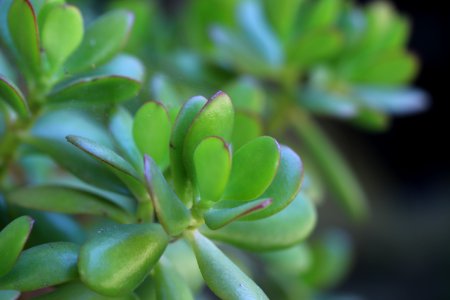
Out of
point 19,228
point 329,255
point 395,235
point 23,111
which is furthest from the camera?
point 395,235

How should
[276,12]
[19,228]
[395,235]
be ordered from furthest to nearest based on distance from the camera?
[395,235]
[276,12]
[19,228]

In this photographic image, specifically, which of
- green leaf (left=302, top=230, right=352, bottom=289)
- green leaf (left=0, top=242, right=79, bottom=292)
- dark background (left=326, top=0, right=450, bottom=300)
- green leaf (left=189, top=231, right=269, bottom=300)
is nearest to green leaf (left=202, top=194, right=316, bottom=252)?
green leaf (left=189, top=231, right=269, bottom=300)

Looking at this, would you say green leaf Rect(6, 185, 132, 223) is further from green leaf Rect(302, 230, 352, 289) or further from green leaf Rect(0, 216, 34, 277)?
green leaf Rect(302, 230, 352, 289)

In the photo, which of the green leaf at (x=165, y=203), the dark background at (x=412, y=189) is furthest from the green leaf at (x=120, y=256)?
the dark background at (x=412, y=189)

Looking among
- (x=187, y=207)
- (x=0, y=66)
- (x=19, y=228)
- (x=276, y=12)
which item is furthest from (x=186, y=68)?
(x=19, y=228)

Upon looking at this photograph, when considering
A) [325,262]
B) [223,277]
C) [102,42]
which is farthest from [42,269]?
[325,262]

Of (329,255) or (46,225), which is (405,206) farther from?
(46,225)

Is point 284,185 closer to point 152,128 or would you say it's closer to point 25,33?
point 152,128
